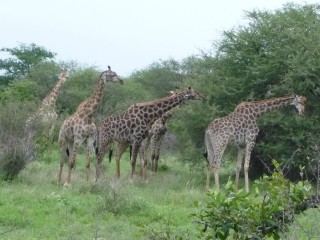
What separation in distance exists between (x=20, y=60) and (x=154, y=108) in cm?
2723

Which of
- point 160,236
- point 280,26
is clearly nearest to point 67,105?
point 280,26

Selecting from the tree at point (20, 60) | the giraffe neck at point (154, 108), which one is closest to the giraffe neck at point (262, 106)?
the giraffe neck at point (154, 108)

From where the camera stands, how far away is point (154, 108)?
14.5 meters

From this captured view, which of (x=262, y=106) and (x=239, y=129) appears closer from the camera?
(x=239, y=129)

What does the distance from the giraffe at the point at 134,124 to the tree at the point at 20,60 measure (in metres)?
24.9

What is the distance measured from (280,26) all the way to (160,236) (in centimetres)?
1052

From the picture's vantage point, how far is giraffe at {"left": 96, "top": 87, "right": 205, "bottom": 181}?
46.5 feet

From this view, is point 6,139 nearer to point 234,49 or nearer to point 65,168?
point 65,168

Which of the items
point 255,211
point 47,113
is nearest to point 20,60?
point 47,113

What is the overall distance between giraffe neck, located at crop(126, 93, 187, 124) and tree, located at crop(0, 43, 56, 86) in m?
24.9

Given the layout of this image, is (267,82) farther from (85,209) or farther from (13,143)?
(85,209)

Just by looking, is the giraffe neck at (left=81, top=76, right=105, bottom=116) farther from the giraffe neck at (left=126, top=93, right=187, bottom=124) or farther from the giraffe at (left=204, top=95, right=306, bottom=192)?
the giraffe at (left=204, top=95, right=306, bottom=192)

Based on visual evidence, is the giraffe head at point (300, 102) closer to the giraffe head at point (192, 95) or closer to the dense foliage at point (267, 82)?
the dense foliage at point (267, 82)

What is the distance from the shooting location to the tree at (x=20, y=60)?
3906 centimetres
